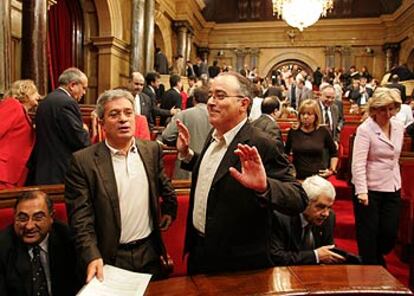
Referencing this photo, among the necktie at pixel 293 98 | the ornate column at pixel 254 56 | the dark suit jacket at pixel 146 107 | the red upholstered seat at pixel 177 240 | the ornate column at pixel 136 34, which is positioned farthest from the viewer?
the ornate column at pixel 254 56

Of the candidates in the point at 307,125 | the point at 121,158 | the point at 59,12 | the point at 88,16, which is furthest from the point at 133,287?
the point at 88,16

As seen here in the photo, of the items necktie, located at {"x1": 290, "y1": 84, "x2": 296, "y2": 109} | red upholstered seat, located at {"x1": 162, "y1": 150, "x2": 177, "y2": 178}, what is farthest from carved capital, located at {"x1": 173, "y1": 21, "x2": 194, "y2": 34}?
red upholstered seat, located at {"x1": 162, "y1": 150, "x2": 177, "y2": 178}

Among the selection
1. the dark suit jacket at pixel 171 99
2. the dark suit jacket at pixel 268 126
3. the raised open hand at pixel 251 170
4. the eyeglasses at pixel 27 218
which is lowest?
the eyeglasses at pixel 27 218

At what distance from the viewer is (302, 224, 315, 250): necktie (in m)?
1.92

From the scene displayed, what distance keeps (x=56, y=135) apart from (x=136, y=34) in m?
6.59

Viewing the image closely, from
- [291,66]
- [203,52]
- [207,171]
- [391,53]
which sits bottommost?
[207,171]

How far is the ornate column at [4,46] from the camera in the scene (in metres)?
4.40

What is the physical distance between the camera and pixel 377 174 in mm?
2568

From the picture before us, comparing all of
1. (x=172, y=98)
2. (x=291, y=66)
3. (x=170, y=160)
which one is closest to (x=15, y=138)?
(x=170, y=160)

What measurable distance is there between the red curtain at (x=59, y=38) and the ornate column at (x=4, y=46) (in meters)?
3.33

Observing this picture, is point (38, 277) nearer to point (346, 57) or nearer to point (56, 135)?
point (56, 135)

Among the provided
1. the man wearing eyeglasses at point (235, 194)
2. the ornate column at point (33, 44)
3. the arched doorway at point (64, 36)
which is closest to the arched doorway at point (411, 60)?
the arched doorway at point (64, 36)

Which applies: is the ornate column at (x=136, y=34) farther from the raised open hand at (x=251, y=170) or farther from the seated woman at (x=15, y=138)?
the raised open hand at (x=251, y=170)

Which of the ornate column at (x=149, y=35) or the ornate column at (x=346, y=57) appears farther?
the ornate column at (x=346, y=57)
